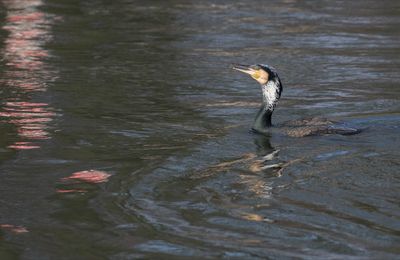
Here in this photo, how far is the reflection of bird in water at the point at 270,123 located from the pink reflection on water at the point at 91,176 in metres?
2.65

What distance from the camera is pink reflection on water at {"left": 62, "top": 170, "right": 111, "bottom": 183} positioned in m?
10.1

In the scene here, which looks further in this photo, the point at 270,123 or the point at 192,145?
the point at 270,123

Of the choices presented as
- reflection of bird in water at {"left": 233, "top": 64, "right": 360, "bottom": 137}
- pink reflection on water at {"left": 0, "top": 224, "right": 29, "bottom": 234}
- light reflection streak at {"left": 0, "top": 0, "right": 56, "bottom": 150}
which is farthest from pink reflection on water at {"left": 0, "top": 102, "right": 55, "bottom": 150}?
pink reflection on water at {"left": 0, "top": 224, "right": 29, "bottom": 234}

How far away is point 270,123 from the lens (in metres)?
12.5

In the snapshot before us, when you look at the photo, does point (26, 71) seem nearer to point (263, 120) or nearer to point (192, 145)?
point (263, 120)

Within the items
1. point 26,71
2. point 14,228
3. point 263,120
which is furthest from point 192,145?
point 26,71

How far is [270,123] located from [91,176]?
301cm

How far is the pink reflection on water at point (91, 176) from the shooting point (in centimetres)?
1008

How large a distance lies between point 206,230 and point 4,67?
9615 millimetres

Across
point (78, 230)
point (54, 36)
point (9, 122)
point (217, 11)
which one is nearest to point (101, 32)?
point (54, 36)

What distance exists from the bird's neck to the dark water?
170 mm

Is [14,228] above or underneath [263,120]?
above

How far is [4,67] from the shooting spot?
17219mm

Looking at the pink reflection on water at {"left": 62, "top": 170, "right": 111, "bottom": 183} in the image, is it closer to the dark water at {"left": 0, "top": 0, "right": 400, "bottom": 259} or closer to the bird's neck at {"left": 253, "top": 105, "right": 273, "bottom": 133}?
the dark water at {"left": 0, "top": 0, "right": 400, "bottom": 259}
